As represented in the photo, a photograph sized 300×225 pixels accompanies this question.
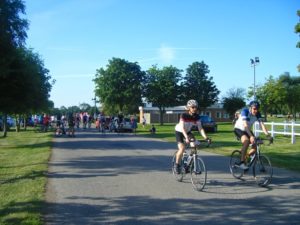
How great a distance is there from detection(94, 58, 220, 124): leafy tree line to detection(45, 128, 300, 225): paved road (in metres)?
65.5

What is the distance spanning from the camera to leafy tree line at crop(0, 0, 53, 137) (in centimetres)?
1546

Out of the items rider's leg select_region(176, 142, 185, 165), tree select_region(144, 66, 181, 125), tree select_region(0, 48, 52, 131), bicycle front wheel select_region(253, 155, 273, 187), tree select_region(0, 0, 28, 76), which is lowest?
bicycle front wheel select_region(253, 155, 273, 187)

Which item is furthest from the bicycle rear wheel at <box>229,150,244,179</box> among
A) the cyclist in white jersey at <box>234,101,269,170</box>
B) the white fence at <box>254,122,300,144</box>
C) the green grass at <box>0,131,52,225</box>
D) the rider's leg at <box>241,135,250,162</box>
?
the white fence at <box>254,122,300,144</box>

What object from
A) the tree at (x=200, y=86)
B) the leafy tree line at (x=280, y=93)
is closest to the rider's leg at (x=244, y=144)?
the leafy tree line at (x=280, y=93)

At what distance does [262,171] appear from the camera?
9938 mm

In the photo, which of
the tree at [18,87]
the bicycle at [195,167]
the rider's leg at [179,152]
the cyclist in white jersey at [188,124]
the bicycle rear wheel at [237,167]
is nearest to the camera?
the bicycle at [195,167]

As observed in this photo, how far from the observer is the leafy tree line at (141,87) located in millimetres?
78150

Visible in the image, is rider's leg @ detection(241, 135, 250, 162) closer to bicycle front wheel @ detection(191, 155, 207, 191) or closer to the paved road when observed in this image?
the paved road

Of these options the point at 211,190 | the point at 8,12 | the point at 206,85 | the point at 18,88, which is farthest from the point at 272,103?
the point at 211,190

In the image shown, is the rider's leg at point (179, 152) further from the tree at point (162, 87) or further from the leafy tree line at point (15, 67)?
the tree at point (162, 87)

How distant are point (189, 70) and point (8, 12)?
7166 centimetres

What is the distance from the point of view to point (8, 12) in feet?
50.4

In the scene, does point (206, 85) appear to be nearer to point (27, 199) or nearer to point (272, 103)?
point (272, 103)

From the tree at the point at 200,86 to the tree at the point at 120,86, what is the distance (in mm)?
9385
